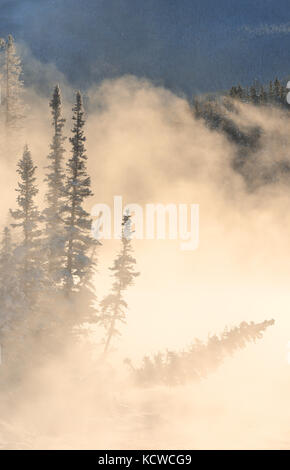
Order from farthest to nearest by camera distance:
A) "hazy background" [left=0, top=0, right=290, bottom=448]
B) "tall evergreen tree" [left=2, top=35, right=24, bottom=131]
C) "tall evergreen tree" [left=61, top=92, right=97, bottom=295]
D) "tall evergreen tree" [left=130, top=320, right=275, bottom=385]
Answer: "tall evergreen tree" [left=2, top=35, right=24, bottom=131]
"tall evergreen tree" [left=130, top=320, right=275, bottom=385]
"tall evergreen tree" [left=61, top=92, right=97, bottom=295]
"hazy background" [left=0, top=0, right=290, bottom=448]

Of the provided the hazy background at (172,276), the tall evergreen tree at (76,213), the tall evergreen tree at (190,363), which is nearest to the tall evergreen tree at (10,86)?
the hazy background at (172,276)

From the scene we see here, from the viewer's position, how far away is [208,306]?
167 feet

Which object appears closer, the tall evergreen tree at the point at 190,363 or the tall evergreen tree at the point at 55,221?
the tall evergreen tree at the point at 55,221

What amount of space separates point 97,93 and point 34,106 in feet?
79.0

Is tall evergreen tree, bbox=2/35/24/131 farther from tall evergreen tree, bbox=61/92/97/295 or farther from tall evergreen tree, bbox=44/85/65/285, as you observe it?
tall evergreen tree, bbox=61/92/97/295

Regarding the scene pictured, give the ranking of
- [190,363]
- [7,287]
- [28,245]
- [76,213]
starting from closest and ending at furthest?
1. [7,287]
2. [28,245]
3. [76,213]
4. [190,363]

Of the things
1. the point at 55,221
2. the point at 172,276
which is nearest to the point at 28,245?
the point at 55,221

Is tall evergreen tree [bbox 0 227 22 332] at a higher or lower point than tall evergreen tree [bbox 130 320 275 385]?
higher

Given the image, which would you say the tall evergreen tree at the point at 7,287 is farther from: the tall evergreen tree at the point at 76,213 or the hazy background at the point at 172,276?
the hazy background at the point at 172,276

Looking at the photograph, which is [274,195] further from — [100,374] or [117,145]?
[100,374]

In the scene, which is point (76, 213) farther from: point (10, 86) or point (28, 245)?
point (10, 86)

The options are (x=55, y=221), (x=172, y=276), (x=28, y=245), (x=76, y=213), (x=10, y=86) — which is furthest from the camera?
(x=172, y=276)

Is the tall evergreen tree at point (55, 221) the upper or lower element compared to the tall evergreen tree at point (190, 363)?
upper

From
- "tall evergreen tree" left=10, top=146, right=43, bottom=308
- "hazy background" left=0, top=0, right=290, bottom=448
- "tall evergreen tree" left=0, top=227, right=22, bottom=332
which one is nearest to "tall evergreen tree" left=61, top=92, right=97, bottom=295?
"tall evergreen tree" left=10, top=146, right=43, bottom=308
